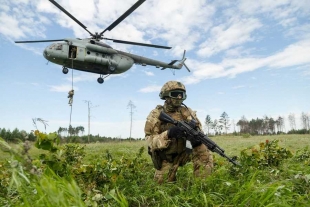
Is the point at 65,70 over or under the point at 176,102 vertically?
over

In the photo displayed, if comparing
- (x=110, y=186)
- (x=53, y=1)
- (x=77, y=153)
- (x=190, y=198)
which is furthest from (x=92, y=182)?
(x=53, y=1)

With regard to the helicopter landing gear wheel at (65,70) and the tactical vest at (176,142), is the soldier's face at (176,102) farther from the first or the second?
the helicopter landing gear wheel at (65,70)

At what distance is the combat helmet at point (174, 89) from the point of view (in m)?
4.94

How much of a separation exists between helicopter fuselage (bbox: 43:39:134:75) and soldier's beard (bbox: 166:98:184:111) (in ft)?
44.9

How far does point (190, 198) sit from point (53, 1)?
12930mm

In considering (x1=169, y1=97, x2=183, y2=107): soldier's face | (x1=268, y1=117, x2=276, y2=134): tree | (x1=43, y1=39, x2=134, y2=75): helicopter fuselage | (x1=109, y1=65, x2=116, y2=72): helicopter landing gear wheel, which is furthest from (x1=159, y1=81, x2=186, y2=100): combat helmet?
(x1=268, y1=117, x2=276, y2=134): tree

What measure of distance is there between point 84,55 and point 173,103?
1436 centimetres

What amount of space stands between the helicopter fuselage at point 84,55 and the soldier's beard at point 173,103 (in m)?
13.7

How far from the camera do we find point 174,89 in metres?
4.93

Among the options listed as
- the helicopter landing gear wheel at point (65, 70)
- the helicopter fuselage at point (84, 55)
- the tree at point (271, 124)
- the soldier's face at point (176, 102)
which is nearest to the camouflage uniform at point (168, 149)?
the soldier's face at point (176, 102)

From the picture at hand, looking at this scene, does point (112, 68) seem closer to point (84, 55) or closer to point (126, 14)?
point (84, 55)

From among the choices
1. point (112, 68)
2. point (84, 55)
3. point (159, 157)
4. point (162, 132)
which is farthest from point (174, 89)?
point (112, 68)

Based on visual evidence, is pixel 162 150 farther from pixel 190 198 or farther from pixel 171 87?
pixel 190 198

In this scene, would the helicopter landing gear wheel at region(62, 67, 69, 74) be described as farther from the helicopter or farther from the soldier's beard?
the soldier's beard
